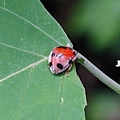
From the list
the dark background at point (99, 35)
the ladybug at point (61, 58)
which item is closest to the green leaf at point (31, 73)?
the ladybug at point (61, 58)

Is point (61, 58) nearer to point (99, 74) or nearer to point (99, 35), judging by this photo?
point (99, 74)

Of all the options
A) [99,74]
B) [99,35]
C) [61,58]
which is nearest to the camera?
[99,74]

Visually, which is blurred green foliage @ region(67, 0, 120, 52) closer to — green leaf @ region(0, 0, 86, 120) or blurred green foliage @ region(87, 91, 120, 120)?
blurred green foliage @ region(87, 91, 120, 120)

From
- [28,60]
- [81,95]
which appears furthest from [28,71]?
[81,95]

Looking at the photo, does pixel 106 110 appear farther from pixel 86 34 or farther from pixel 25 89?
pixel 25 89

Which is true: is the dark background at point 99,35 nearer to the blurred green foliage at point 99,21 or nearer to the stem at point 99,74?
the blurred green foliage at point 99,21

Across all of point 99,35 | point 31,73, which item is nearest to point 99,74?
point 31,73
